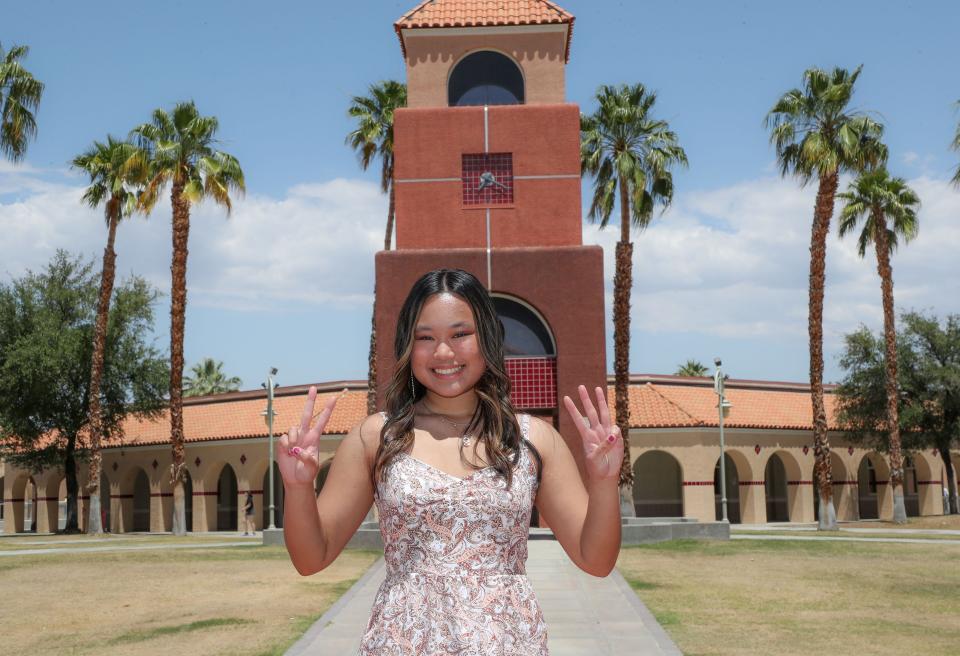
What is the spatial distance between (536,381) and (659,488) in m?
20.6

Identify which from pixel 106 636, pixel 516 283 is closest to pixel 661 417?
pixel 516 283

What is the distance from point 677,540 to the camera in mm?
26219

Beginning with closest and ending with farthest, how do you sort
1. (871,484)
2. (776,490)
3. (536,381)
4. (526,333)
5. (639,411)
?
(536,381) < (526,333) < (639,411) < (776,490) < (871,484)

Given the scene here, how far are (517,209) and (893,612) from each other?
1370 centimetres

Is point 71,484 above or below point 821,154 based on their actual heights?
below

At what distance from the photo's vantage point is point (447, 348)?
3.30 metres

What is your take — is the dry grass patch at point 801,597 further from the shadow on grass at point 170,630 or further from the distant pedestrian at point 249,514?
the distant pedestrian at point 249,514

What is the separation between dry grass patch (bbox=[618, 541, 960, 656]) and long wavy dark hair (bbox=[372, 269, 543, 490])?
793cm

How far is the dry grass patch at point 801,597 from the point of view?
37.2 ft

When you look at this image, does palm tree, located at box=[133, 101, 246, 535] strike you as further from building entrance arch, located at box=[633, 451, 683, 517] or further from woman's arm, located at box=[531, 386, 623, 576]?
woman's arm, located at box=[531, 386, 623, 576]

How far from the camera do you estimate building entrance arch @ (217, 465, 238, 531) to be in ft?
149

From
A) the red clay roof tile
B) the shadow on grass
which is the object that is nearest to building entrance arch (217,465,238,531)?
the red clay roof tile

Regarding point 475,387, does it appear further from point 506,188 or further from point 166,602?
point 506,188

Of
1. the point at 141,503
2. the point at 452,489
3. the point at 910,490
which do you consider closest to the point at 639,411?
the point at 910,490
